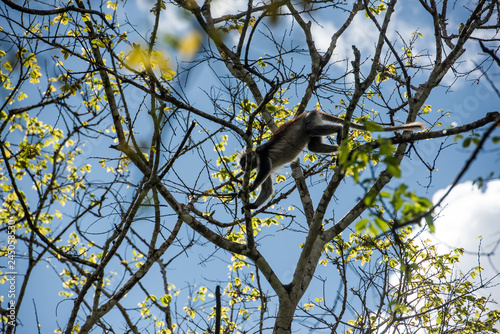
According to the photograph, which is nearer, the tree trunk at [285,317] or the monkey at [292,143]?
the tree trunk at [285,317]

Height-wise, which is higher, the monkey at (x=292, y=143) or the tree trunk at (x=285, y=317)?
the monkey at (x=292, y=143)

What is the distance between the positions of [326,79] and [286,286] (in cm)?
349

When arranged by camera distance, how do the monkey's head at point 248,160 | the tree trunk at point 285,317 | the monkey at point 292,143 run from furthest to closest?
the monkey at point 292,143 < the tree trunk at point 285,317 < the monkey's head at point 248,160

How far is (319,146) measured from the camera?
26.0 feet

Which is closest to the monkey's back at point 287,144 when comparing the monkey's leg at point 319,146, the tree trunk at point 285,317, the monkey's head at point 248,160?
the monkey's leg at point 319,146

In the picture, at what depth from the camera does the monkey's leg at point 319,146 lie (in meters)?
7.80

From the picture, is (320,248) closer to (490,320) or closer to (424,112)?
(424,112)

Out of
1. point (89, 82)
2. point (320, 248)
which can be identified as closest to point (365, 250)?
point (320, 248)

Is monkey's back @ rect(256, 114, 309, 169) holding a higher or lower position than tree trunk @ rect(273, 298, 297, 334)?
higher

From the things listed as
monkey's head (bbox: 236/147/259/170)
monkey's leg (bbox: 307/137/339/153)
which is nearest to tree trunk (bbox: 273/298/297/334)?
monkey's head (bbox: 236/147/259/170)

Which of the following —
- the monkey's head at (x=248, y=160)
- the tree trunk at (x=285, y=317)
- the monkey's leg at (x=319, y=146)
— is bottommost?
the tree trunk at (x=285, y=317)

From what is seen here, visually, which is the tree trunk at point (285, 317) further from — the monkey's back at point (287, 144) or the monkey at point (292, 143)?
the monkey's back at point (287, 144)

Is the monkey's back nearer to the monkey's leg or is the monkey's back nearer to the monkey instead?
the monkey

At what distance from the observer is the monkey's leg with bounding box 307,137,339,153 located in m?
7.80
